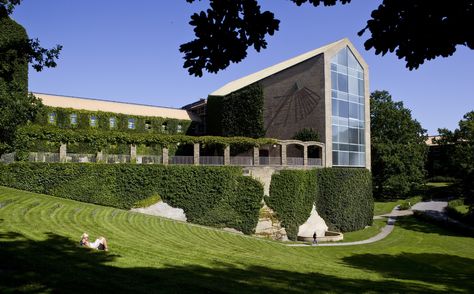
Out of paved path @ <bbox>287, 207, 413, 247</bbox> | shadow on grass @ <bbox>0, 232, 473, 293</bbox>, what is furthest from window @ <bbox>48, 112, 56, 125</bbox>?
shadow on grass @ <bbox>0, 232, 473, 293</bbox>

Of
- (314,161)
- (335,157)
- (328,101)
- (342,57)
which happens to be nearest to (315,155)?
(314,161)

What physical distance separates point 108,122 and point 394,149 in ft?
150

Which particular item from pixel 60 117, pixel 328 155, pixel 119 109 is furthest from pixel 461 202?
pixel 60 117

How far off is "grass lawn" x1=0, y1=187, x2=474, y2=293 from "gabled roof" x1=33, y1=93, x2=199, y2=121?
71.7ft

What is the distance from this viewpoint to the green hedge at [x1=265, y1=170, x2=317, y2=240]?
32375 mm

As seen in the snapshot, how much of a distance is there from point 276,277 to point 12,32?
32135 millimetres

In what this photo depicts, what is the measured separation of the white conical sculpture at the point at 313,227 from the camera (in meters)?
34.5

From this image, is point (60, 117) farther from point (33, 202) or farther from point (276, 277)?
point (276, 277)

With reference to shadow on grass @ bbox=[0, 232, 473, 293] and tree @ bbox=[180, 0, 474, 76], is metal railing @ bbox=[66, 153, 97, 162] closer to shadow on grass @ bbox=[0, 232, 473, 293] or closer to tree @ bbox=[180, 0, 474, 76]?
shadow on grass @ bbox=[0, 232, 473, 293]

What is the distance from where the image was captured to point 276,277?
11078 millimetres

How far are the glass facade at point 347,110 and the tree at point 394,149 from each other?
24728 millimetres

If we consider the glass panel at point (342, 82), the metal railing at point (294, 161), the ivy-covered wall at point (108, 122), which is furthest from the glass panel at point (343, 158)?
the ivy-covered wall at point (108, 122)

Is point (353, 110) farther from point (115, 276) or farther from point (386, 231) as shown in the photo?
point (115, 276)

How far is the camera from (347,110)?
130ft
